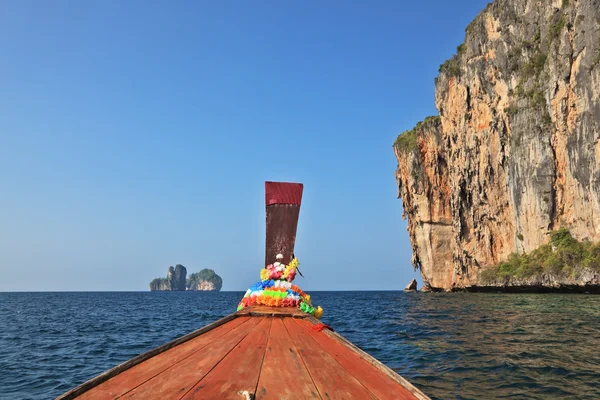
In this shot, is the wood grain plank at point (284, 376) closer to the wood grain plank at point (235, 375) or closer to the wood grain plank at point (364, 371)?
the wood grain plank at point (235, 375)

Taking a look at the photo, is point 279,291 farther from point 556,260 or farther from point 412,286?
point 412,286

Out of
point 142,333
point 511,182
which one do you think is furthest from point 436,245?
point 142,333

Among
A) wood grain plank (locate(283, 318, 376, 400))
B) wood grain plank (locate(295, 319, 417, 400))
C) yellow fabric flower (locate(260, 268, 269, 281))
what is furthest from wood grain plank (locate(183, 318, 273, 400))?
yellow fabric flower (locate(260, 268, 269, 281))

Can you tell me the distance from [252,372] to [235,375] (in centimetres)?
16

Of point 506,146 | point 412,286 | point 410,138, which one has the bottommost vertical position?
point 412,286

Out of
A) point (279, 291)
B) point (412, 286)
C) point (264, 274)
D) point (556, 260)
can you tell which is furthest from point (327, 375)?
point (412, 286)

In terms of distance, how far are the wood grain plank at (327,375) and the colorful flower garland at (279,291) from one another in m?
2.53

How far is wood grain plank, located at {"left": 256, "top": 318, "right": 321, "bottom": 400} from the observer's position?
3246 mm

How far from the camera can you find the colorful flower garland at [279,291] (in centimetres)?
791

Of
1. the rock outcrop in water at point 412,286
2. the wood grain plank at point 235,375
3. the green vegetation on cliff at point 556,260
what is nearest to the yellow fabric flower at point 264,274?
the wood grain plank at point 235,375

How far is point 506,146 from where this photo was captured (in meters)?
54.5

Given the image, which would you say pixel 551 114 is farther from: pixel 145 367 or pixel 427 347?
pixel 145 367

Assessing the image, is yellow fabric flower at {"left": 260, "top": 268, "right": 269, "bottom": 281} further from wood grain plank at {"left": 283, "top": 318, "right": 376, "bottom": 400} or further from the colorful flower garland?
wood grain plank at {"left": 283, "top": 318, "right": 376, "bottom": 400}

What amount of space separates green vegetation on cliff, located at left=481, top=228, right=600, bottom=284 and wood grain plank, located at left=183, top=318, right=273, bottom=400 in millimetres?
43098
